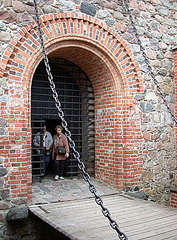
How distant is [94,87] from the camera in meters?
5.81

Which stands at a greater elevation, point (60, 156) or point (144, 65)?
point (144, 65)

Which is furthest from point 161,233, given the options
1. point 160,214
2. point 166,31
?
point 166,31

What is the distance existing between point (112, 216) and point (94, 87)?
2.80 metres

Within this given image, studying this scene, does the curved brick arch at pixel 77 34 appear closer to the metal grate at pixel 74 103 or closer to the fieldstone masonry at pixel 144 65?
the fieldstone masonry at pixel 144 65

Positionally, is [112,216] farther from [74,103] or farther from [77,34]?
[77,34]

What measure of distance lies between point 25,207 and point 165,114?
333 centimetres

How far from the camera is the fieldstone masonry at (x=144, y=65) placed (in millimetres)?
4227

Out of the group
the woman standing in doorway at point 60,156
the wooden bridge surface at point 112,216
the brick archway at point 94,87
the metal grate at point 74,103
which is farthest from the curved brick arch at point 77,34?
the wooden bridge surface at point 112,216

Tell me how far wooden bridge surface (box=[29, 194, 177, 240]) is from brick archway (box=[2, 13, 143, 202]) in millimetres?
591

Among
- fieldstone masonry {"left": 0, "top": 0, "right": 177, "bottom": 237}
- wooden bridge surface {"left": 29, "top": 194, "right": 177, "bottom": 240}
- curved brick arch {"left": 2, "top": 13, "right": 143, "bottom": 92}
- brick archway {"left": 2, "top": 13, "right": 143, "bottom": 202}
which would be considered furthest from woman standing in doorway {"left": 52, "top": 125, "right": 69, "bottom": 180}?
curved brick arch {"left": 2, "top": 13, "right": 143, "bottom": 92}

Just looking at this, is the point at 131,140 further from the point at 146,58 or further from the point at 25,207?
the point at 25,207

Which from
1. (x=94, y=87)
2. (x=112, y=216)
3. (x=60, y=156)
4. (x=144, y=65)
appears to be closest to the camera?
(x=112, y=216)

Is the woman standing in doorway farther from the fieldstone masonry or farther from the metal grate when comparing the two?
the fieldstone masonry

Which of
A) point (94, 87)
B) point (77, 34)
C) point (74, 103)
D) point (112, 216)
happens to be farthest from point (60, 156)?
point (77, 34)
